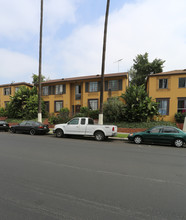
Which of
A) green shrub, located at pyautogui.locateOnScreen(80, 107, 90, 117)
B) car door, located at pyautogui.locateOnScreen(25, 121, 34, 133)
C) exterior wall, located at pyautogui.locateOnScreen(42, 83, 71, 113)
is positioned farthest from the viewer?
exterior wall, located at pyautogui.locateOnScreen(42, 83, 71, 113)

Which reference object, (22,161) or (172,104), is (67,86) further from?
(22,161)

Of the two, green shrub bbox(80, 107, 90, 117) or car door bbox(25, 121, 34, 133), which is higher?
green shrub bbox(80, 107, 90, 117)

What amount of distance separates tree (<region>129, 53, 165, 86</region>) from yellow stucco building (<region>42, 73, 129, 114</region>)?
37.6 feet

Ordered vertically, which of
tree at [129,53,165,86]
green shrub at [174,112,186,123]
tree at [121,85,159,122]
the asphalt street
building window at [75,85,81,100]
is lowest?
the asphalt street

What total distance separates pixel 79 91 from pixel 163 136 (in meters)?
15.9

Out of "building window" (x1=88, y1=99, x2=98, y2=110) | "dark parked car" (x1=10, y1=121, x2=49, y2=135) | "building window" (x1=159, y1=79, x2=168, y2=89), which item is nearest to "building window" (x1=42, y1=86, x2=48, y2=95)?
"building window" (x1=88, y1=99, x2=98, y2=110)

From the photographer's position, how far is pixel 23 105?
21938 mm

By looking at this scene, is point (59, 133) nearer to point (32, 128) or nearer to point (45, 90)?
point (32, 128)

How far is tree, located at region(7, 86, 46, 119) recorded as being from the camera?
69.5 feet

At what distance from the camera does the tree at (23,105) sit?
21181 millimetres

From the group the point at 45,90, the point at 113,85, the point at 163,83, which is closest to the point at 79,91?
the point at 113,85

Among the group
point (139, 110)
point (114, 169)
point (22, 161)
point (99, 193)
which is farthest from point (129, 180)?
point (139, 110)

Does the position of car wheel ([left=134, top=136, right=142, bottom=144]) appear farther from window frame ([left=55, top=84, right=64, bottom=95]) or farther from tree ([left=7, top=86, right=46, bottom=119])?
tree ([left=7, top=86, right=46, bottom=119])

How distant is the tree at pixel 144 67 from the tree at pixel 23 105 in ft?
72.3
